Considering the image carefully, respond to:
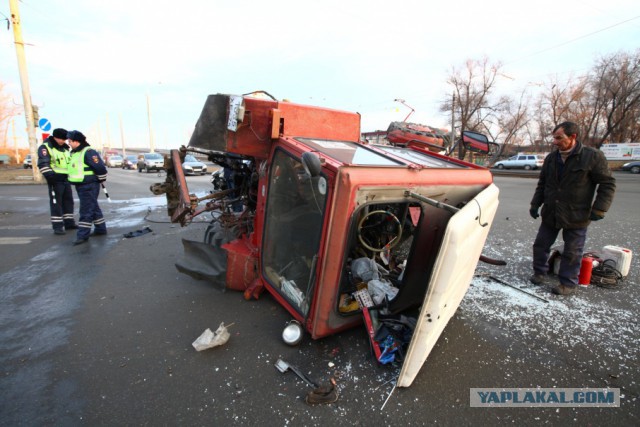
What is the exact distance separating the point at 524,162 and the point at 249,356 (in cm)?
3342

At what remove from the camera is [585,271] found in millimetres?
3512

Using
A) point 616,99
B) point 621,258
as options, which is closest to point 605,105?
point 616,99

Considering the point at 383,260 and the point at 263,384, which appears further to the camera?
the point at 383,260

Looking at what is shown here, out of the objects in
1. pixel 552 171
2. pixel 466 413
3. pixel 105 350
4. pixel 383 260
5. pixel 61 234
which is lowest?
pixel 61 234

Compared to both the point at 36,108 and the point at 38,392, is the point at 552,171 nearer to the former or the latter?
the point at 38,392

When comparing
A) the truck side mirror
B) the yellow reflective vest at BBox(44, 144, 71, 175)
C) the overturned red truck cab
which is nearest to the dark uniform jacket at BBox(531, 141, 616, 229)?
the overturned red truck cab

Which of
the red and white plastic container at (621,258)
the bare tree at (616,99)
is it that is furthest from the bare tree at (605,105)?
the red and white plastic container at (621,258)

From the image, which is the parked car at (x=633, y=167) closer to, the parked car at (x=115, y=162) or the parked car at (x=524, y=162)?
the parked car at (x=524, y=162)

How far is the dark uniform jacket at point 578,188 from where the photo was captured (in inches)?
122

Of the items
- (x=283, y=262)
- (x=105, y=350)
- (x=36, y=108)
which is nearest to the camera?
(x=105, y=350)

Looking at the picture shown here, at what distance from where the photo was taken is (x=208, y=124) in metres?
3.18

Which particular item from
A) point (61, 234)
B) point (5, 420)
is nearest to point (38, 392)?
point (5, 420)

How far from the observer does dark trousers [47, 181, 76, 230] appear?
533 cm

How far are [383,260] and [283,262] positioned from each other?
976 mm
